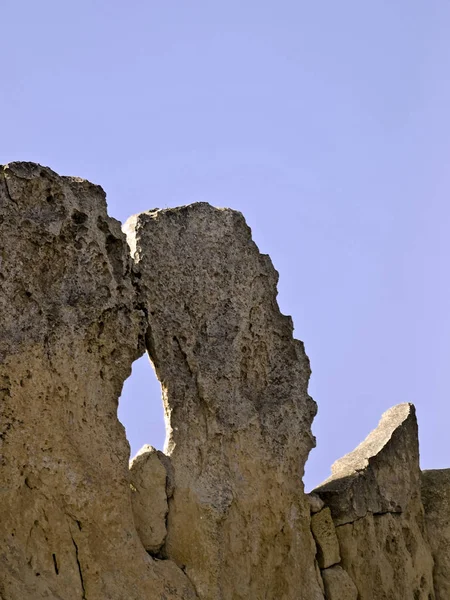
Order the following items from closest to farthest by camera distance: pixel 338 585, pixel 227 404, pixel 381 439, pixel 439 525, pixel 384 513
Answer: pixel 227 404
pixel 338 585
pixel 384 513
pixel 381 439
pixel 439 525

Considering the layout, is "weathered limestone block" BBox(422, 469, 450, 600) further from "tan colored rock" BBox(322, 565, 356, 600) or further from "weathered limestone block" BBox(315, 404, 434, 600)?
"tan colored rock" BBox(322, 565, 356, 600)

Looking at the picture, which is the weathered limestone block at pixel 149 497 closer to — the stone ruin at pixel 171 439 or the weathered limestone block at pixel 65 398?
the stone ruin at pixel 171 439

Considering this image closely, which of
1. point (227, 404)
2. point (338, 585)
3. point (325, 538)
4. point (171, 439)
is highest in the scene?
point (227, 404)

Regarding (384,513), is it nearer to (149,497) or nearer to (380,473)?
(380,473)

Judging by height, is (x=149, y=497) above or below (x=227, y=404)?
below

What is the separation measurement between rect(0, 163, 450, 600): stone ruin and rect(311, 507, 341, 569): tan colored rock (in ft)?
0.04

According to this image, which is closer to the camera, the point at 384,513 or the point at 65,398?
the point at 65,398

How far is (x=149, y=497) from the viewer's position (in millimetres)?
8586

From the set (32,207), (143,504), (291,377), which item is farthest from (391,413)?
(32,207)

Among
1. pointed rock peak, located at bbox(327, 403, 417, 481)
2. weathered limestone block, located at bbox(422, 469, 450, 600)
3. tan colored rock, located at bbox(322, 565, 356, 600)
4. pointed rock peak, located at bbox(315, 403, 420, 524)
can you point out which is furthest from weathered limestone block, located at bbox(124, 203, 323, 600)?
weathered limestone block, located at bbox(422, 469, 450, 600)

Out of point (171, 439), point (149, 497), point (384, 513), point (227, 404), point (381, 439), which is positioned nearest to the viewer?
point (149, 497)

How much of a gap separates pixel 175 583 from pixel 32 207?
2.57 metres

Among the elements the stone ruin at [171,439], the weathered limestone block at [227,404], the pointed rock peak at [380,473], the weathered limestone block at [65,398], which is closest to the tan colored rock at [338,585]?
the stone ruin at [171,439]

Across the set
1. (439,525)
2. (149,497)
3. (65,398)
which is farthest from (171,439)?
(439,525)
